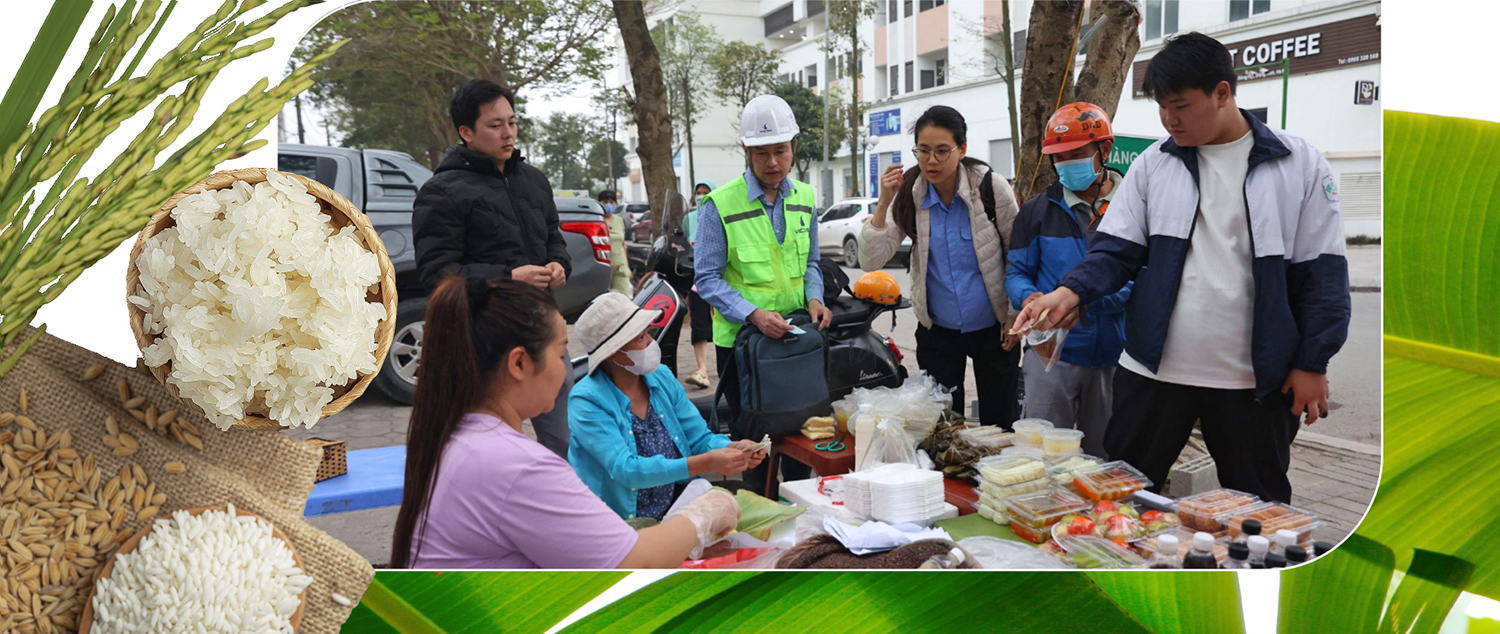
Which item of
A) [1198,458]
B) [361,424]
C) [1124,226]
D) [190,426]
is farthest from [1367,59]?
[190,426]

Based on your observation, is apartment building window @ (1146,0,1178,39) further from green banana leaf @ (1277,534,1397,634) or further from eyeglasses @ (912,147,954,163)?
green banana leaf @ (1277,534,1397,634)

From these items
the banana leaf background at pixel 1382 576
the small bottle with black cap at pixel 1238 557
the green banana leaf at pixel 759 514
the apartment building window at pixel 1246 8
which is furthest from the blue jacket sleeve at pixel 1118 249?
the green banana leaf at pixel 759 514

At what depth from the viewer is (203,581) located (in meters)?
1.24

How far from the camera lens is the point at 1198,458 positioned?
213 cm

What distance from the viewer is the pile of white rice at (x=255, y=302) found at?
117 centimetres

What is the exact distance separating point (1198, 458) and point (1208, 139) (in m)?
0.72

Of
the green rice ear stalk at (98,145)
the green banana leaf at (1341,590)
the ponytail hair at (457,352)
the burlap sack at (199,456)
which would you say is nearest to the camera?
the green rice ear stalk at (98,145)

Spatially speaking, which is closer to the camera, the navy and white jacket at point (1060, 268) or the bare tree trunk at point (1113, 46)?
the bare tree trunk at point (1113, 46)

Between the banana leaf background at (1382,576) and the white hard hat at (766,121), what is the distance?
35.2 inches

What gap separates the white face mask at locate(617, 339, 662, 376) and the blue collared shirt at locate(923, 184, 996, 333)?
29.6 inches

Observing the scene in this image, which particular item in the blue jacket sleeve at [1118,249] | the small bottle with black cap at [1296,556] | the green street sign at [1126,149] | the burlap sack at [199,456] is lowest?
the small bottle with black cap at [1296,556]

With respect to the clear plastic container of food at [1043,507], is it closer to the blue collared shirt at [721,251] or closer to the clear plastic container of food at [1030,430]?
the clear plastic container of food at [1030,430]

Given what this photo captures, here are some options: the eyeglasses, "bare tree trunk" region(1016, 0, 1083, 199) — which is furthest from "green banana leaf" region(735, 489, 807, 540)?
"bare tree trunk" region(1016, 0, 1083, 199)

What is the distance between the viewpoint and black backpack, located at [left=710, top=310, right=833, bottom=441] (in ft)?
6.88
